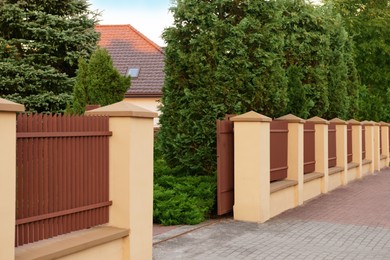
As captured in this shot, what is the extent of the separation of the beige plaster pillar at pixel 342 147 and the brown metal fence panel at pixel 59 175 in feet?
41.3

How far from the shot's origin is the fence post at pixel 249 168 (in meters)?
10.3

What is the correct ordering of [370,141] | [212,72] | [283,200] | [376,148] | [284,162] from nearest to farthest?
[283,200], [212,72], [284,162], [370,141], [376,148]

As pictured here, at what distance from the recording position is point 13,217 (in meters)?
5.01

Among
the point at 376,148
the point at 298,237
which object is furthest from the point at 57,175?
the point at 376,148

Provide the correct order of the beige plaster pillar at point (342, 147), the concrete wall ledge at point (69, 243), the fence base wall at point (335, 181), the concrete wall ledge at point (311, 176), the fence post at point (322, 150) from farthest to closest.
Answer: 1. the beige plaster pillar at point (342, 147)
2. the fence base wall at point (335, 181)
3. the fence post at point (322, 150)
4. the concrete wall ledge at point (311, 176)
5. the concrete wall ledge at point (69, 243)

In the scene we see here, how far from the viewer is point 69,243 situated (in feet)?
19.0

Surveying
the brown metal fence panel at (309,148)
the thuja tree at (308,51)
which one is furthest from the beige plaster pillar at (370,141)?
the brown metal fence panel at (309,148)

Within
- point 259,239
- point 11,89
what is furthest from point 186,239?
point 11,89

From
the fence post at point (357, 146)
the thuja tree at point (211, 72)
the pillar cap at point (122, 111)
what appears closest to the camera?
the pillar cap at point (122, 111)

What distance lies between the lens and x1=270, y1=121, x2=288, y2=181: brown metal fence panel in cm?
1169

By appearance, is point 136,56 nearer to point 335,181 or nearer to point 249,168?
point 335,181

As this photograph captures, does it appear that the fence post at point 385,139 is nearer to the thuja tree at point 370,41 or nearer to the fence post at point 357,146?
the fence post at point 357,146

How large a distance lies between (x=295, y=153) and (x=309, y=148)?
1.82m

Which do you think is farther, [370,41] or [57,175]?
[370,41]
